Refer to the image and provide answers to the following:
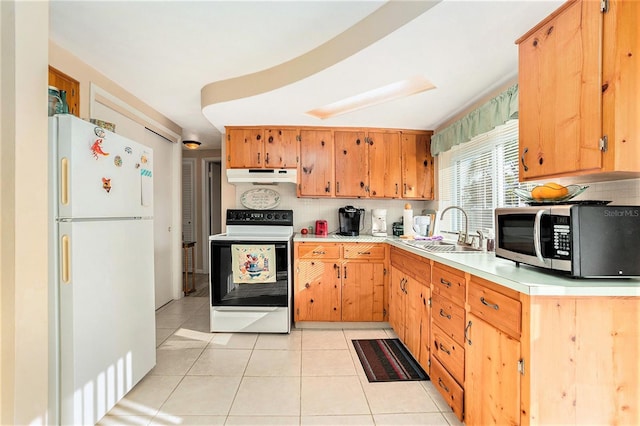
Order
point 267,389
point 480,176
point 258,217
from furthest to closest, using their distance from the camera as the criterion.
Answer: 1. point 258,217
2. point 480,176
3. point 267,389

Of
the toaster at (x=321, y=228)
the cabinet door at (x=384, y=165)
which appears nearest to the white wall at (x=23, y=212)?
the toaster at (x=321, y=228)

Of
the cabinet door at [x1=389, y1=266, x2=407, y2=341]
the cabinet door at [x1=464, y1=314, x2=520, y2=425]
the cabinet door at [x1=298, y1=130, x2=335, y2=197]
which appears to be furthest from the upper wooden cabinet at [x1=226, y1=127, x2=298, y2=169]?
the cabinet door at [x1=464, y1=314, x2=520, y2=425]

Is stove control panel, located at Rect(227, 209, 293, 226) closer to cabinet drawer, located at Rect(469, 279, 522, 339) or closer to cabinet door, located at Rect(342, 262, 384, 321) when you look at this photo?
cabinet door, located at Rect(342, 262, 384, 321)

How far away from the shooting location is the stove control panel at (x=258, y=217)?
339 centimetres

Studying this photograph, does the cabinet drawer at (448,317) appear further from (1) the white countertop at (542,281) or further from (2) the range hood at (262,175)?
(2) the range hood at (262,175)

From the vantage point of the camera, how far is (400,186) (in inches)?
141

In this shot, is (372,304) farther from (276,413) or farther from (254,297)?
(276,413)

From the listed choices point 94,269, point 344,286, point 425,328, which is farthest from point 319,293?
point 94,269

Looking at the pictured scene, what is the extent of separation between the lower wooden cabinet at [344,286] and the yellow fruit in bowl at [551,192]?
1724mm

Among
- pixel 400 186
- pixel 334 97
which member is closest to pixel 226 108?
pixel 334 97

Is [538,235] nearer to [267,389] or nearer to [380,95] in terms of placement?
[267,389]

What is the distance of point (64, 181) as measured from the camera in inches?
59.2

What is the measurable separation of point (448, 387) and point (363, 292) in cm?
135

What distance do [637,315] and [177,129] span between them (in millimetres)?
4427
